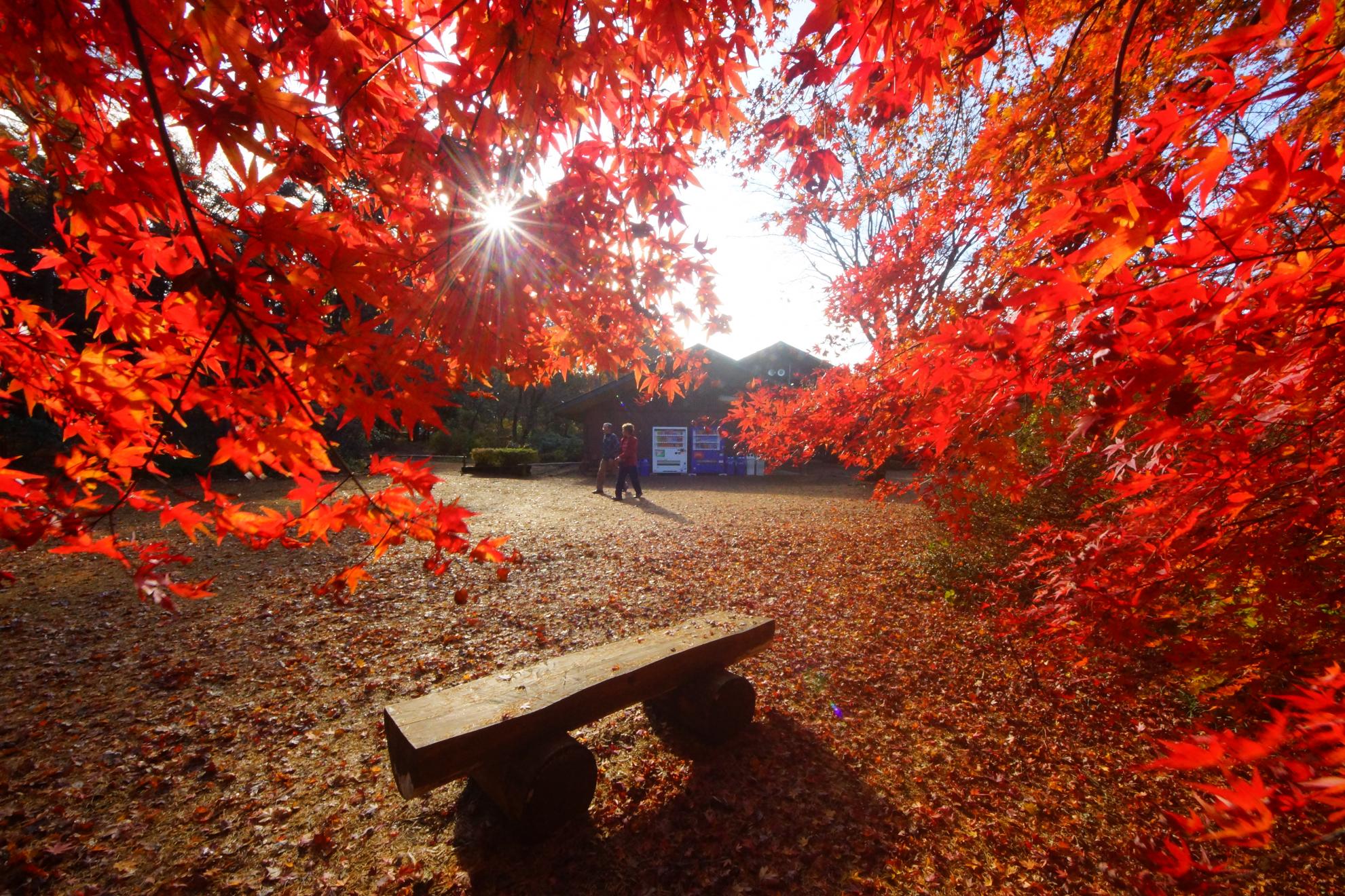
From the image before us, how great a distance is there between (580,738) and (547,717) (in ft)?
3.00

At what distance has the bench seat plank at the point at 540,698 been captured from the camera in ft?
7.15

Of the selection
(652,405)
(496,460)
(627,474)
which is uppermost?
(652,405)

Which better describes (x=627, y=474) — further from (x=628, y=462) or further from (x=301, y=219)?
(x=301, y=219)

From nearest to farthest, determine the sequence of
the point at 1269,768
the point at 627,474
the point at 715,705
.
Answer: the point at 1269,768 → the point at 715,705 → the point at 627,474

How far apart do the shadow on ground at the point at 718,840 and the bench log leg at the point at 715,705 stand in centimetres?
18

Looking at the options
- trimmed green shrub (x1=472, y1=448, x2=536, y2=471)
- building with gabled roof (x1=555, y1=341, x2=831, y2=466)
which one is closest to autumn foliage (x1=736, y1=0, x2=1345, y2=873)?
building with gabled roof (x1=555, y1=341, x2=831, y2=466)

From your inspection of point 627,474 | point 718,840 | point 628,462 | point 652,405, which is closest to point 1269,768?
point 718,840

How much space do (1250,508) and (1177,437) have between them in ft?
3.36

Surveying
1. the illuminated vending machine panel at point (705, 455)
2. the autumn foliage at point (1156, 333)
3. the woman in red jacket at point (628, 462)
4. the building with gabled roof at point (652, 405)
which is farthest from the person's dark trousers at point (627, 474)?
the autumn foliage at point (1156, 333)

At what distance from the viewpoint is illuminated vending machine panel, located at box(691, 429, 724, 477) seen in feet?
62.0

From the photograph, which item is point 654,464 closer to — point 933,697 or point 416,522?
point 933,697

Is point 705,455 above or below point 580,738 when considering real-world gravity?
above

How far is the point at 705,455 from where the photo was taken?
19.0 metres

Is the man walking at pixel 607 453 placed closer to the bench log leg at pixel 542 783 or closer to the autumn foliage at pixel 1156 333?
the autumn foliage at pixel 1156 333
